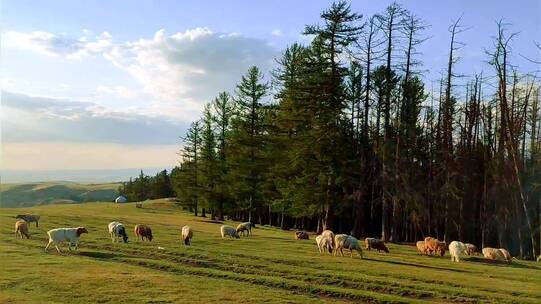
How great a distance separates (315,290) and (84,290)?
8.16 m

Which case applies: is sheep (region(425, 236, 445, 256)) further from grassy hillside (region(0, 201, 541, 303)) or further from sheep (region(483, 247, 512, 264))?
sheep (region(483, 247, 512, 264))

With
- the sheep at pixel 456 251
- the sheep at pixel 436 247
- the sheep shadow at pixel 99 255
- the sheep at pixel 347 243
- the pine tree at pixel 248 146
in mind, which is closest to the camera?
the sheep shadow at pixel 99 255

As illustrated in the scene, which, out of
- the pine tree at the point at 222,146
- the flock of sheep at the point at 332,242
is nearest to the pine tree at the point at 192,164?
the pine tree at the point at 222,146

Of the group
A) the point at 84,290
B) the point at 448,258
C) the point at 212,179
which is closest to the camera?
the point at 84,290

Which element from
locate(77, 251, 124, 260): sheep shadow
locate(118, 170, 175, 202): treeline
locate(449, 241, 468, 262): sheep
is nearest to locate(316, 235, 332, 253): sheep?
locate(449, 241, 468, 262): sheep

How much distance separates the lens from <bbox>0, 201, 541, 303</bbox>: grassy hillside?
16891 millimetres

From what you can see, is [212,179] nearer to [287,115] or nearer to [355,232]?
[287,115]

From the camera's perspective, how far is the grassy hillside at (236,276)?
16891 millimetres

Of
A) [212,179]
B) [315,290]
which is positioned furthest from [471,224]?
[315,290]

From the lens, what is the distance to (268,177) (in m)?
57.5

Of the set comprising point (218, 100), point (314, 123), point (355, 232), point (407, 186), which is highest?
point (218, 100)

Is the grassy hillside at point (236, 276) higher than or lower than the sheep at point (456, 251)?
lower

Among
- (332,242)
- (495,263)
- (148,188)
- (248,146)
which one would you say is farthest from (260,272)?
(148,188)

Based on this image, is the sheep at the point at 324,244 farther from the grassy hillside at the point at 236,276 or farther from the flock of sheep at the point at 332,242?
the grassy hillside at the point at 236,276
